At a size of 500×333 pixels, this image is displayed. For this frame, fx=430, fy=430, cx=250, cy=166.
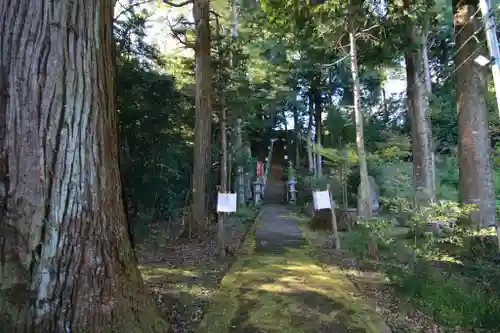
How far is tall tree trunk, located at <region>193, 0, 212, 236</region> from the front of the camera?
33.4 ft

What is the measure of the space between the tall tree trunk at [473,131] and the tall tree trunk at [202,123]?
5.52 meters

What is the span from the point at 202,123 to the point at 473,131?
585cm

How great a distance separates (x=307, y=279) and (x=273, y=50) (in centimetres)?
1867

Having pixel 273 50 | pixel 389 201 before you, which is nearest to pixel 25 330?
pixel 389 201

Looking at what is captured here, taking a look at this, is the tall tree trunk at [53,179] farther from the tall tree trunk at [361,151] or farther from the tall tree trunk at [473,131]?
the tall tree trunk at [473,131]

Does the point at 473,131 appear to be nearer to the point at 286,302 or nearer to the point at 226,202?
the point at 226,202

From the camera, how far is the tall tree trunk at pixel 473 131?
7.92 meters

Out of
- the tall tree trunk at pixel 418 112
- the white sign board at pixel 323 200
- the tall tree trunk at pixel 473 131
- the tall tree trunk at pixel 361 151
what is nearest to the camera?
the tall tree trunk at pixel 473 131

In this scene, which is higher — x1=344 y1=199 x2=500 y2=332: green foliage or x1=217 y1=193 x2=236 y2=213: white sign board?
x1=217 y1=193 x2=236 y2=213: white sign board

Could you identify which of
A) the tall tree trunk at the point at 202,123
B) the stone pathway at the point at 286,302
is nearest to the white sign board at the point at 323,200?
the stone pathway at the point at 286,302

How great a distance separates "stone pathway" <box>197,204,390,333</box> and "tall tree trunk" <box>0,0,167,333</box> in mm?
1516

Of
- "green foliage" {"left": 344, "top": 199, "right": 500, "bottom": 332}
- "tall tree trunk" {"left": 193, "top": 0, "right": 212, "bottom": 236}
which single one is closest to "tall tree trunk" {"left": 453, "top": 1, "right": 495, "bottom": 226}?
"green foliage" {"left": 344, "top": 199, "right": 500, "bottom": 332}

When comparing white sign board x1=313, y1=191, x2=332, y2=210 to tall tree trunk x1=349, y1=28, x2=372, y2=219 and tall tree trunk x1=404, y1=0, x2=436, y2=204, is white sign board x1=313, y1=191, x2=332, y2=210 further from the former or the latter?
tall tree trunk x1=404, y1=0, x2=436, y2=204

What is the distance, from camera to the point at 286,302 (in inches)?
202
